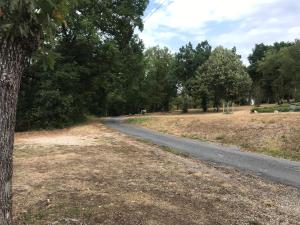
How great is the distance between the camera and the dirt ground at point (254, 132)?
17766mm

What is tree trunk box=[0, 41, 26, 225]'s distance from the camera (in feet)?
14.2

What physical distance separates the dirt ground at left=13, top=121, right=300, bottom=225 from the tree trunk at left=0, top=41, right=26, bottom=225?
2052 mm

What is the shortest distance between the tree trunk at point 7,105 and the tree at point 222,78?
4757 centimetres

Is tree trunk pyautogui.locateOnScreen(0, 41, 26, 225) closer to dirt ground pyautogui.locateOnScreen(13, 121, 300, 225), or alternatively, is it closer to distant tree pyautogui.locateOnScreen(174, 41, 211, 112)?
dirt ground pyautogui.locateOnScreen(13, 121, 300, 225)

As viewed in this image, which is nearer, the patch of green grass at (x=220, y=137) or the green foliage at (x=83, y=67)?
the patch of green grass at (x=220, y=137)

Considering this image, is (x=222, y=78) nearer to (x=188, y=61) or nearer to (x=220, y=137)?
(x=188, y=61)

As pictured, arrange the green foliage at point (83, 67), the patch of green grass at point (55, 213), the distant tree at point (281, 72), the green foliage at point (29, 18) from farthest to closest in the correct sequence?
the distant tree at point (281, 72), the green foliage at point (83, 67), the patch of green grass at point (55, 213), the green foliage at point (29, 18)

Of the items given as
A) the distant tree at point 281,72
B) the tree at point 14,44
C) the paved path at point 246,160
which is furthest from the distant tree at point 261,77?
the tree at point 14,44

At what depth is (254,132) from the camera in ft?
67.6

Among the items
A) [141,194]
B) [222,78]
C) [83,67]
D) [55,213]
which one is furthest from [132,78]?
[55,213]

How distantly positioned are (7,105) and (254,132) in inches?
688

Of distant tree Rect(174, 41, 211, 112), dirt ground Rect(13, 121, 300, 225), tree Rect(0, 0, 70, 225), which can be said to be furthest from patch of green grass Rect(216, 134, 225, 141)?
distant tree Rect(174, 41, 211, 112)

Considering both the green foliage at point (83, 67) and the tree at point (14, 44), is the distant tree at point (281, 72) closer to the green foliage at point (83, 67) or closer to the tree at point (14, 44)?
the green foliage at point (83, 67)

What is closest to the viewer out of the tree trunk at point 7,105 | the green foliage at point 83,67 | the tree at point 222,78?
the tree trunk at point 7,105
